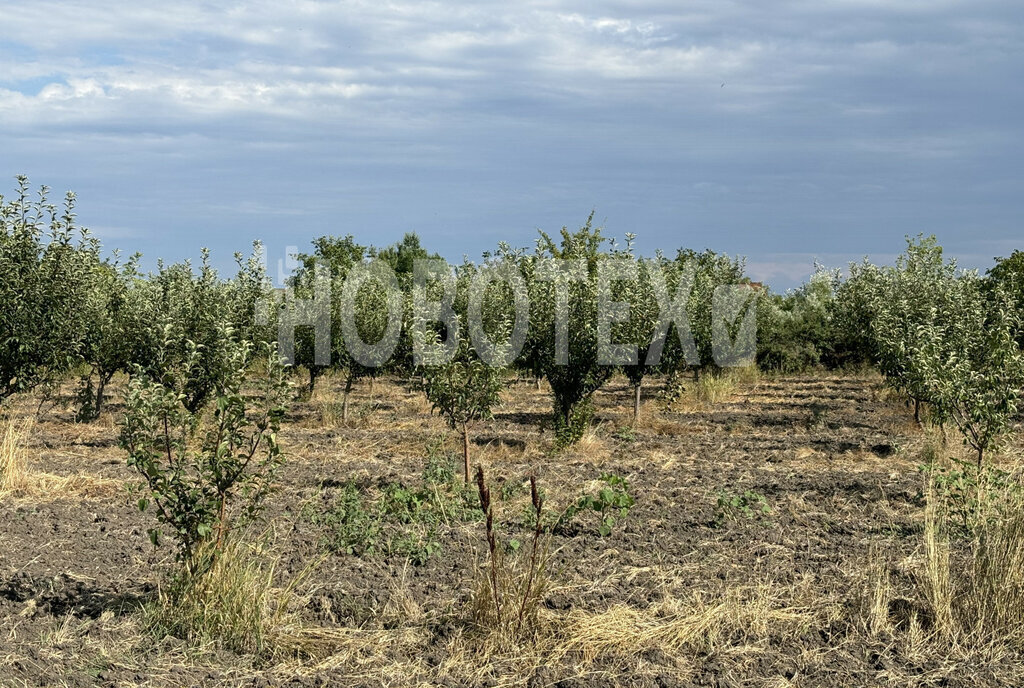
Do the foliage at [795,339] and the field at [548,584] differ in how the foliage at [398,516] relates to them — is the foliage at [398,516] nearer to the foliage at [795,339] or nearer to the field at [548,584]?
the field at [548,584]

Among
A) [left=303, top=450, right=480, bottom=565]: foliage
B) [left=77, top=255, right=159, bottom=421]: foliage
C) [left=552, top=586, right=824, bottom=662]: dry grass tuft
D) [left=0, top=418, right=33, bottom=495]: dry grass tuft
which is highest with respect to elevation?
[left=77, top=255, right=159, bottom=421]: foliage

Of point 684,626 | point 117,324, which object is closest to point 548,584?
point 684,626

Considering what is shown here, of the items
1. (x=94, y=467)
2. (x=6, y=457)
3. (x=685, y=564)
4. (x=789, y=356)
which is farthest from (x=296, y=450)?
(x=789, y=356)

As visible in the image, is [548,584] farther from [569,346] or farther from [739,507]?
[569,346]

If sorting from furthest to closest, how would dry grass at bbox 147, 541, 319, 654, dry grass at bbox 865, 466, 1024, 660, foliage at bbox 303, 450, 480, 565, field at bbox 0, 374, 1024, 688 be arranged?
foliage at bbox 303, 450, 480, 565
dry grass at bbox 865, 466, 1024, 660
dry grass at bbox 147, 541, 319, 654
field at bbox 0, 374, 1024, 688

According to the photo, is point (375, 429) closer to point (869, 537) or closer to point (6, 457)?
point (6, 457)

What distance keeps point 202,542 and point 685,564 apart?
380cm

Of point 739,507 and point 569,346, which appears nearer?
point 739,507

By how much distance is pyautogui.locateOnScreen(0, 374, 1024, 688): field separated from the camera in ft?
18.4

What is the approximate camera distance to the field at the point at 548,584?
560 cm

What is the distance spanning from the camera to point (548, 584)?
646 cm

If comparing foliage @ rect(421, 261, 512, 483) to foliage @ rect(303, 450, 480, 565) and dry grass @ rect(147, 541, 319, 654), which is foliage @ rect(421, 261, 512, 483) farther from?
dry grass @ rect(147, 541, 319, 654)

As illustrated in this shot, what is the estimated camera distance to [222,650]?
5.77m

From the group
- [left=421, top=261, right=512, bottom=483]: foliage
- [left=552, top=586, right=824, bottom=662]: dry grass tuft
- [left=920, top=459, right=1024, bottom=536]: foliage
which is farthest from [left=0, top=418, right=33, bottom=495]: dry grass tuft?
[left=920, top=459, right=1024, bottom=536]: foliage
